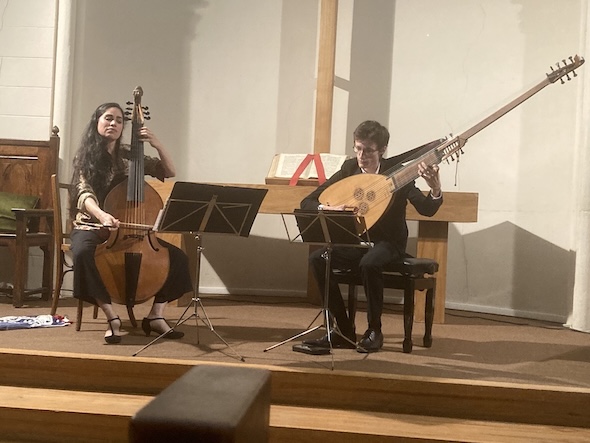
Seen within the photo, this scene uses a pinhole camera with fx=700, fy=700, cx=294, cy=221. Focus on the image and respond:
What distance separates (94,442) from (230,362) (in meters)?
0.71

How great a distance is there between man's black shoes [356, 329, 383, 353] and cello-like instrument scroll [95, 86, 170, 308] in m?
1.10

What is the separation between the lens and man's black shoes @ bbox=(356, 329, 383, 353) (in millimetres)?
3676

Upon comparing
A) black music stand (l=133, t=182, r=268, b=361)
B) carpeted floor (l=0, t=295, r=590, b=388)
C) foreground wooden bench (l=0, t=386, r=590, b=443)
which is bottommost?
foreground wooden bench (l=0, t=386, r=590, b=443)

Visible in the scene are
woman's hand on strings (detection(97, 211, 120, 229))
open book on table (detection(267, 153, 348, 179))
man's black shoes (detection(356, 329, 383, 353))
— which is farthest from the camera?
open book on table (detection(267, 153, 348, 179))

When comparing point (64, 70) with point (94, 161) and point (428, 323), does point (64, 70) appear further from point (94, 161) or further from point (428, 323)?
point (428, 323)

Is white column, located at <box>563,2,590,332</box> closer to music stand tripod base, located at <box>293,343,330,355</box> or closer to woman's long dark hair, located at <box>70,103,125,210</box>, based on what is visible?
music stand tripod base, located at <box>293,343,330,355</box>

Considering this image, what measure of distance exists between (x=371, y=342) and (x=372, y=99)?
2.81 m

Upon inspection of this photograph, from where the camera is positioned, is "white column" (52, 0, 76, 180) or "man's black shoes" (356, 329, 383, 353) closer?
"man's black shoes" (356, 329, 383, 353)

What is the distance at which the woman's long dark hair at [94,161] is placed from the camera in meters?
3.85

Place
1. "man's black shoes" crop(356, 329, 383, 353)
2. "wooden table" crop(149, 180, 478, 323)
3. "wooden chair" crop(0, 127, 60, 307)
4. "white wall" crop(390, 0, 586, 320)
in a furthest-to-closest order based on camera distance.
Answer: "white wall" crop(390, 0, 586, 320) < "wooden chair" crop(0, 127, 60, 307) < "wooden table" crop(149, 180, 478, 323) < "man's black shoes" crop(356, 329, 383, 353)

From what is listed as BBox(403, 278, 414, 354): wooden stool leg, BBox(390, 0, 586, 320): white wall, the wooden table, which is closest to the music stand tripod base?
BBox(403, 278, 414, 354): wooden stool leg

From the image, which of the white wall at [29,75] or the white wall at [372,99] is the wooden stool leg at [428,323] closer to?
the white wall at [372,99]

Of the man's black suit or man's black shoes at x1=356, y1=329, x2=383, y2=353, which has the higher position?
the man's black suit

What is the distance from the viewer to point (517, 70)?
18.2ft
